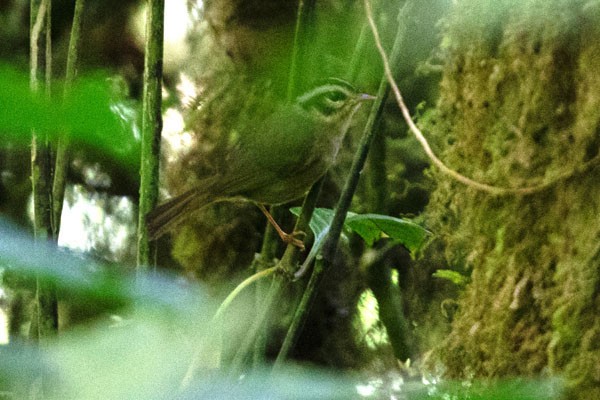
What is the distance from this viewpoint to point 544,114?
4.17 feet

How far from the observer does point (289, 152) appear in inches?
68.1

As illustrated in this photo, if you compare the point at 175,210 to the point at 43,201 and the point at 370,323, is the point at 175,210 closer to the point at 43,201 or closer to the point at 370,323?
the point at 43,201

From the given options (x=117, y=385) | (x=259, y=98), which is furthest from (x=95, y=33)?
(x=117, y=385)

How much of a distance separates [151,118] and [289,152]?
657mm

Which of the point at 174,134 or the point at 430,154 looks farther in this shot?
the point at 174,134

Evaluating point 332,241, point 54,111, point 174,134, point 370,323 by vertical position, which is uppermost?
point 174,134

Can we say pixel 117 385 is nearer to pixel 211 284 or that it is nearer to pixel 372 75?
pixel 372 75

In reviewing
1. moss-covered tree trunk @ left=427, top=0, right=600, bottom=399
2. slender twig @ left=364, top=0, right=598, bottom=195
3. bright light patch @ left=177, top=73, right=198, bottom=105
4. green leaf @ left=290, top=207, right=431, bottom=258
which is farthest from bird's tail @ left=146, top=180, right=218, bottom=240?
bright light patch @ left=177, top=73, right=198, bottom=105

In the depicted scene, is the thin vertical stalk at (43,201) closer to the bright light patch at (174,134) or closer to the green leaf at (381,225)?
the green leaf at (381,225)

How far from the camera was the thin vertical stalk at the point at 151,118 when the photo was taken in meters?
1.11

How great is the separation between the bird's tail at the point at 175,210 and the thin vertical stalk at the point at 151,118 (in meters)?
0.02

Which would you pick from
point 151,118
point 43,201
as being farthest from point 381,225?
point 43,201

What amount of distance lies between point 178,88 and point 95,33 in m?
0.37

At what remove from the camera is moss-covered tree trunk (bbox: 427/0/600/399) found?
1.14 meters
